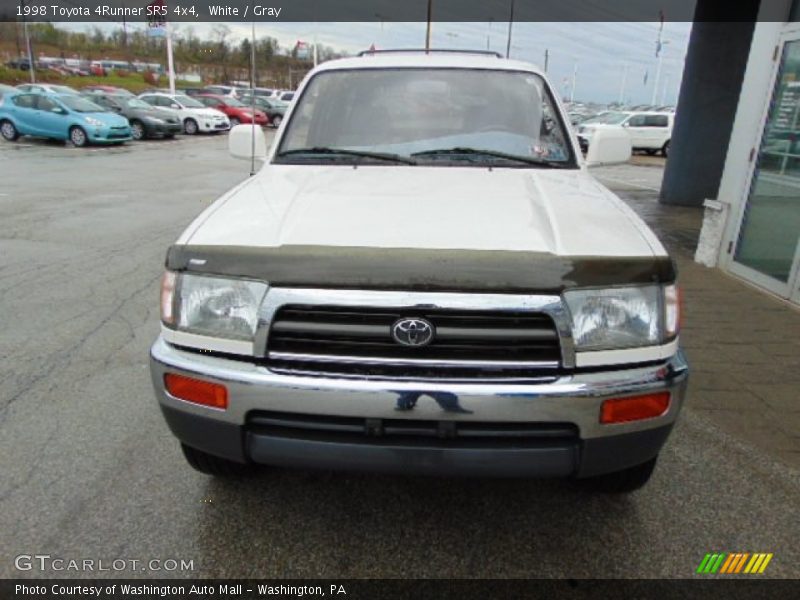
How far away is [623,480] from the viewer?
240cm

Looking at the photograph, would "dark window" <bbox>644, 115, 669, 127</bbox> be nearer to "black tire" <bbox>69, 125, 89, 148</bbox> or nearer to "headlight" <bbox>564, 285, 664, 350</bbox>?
"black tire" <bbox>69, 125, 89, 148</bbox>

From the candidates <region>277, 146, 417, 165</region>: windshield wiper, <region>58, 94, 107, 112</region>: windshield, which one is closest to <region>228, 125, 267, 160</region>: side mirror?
<region>277, 146, 417, 165</region>: windshield wiper

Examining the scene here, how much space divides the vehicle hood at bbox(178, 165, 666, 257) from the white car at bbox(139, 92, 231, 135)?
75.9 ft

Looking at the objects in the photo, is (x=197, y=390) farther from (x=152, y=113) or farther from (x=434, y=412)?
(x=152, y=113)

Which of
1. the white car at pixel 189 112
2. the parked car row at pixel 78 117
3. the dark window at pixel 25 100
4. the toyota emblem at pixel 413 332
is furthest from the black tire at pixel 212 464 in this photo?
the white car at pixel 189 112

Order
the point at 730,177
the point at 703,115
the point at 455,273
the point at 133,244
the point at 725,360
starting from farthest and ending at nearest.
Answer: the point at 703,115 → the point at 133,244 → the point at 730,177 → the point at 725,360 → the point at 455,273

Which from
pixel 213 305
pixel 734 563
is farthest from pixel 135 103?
pixel 734 563

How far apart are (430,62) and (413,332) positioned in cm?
228

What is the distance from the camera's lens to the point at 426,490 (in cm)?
258

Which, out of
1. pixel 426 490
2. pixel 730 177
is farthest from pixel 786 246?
pixel 426 490

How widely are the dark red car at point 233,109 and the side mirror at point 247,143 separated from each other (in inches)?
970

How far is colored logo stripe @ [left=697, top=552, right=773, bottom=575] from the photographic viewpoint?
7.22 feet

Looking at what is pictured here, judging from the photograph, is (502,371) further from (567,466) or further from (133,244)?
(133,244)

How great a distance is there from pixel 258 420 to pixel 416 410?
0.55 m
